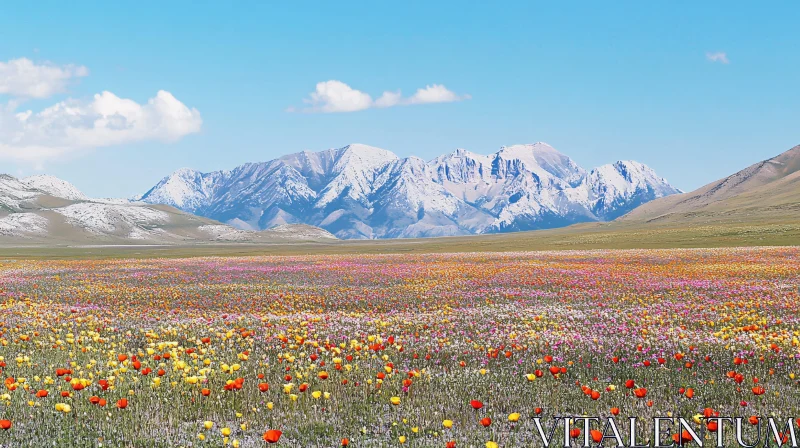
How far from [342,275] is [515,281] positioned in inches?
472

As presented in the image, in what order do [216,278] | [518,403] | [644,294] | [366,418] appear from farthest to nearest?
[216,278] → [644,294] → [518,403] → [366,418]

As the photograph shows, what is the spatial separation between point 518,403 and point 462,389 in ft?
3.80

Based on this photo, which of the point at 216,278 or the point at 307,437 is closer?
the point at 307,437

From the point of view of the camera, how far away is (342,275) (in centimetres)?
3844

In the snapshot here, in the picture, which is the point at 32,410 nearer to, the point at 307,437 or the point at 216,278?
the point at 307,437

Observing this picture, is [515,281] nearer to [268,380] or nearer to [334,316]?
[334,316]

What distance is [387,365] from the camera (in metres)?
10.8

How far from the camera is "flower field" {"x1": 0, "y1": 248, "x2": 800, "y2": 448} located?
788cm

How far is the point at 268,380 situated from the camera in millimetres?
10266

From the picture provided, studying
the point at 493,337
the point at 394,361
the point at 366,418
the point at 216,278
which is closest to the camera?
the point at 366,418

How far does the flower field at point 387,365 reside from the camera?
25.9ft

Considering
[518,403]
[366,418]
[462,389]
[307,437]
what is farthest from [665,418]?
[307,437]

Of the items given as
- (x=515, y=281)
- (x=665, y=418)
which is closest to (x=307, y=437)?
(x=665, y=418)

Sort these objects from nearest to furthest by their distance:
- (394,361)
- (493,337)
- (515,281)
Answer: (394,361) < (493,337) < (515,281)
